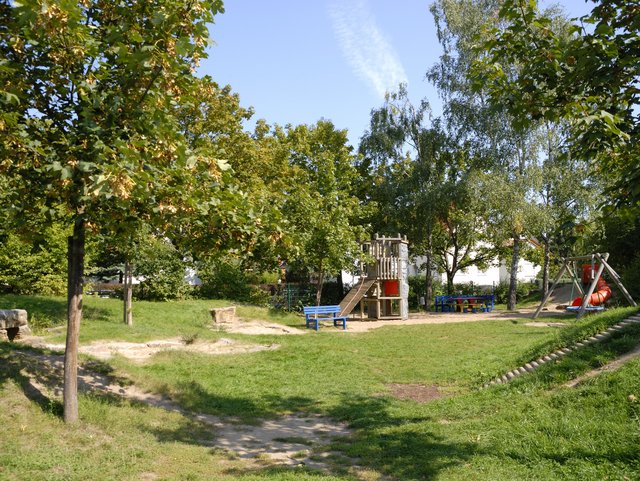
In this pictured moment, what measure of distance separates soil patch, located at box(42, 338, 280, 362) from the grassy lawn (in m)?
0.49

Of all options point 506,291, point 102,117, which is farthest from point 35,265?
point 506,291

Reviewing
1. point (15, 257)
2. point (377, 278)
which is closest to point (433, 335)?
point (377, 278)

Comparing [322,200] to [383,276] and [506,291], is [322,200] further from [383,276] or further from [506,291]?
[506,291]

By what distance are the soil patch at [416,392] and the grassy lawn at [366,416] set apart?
209 millimetres

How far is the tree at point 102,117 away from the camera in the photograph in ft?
19.6

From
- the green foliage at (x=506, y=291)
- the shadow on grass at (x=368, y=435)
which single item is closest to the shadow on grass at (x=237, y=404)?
the shadow on grass at (x=368, y=435)

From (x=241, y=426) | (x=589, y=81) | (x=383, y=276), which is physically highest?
(x=589, y=81)

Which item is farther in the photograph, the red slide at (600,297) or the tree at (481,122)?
the tree at (481,122)

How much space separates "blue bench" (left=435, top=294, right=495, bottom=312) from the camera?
31031 millimetres

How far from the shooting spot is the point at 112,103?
6461 mm

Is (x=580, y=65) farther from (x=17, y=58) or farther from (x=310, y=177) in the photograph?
(x=310, y=177)

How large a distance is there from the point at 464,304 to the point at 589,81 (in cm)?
2681

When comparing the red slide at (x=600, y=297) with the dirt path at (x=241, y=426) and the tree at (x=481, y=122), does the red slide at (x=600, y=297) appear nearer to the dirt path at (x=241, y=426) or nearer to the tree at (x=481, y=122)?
the tree at (x=481, y=122)

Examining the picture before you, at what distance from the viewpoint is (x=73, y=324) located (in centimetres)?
721
